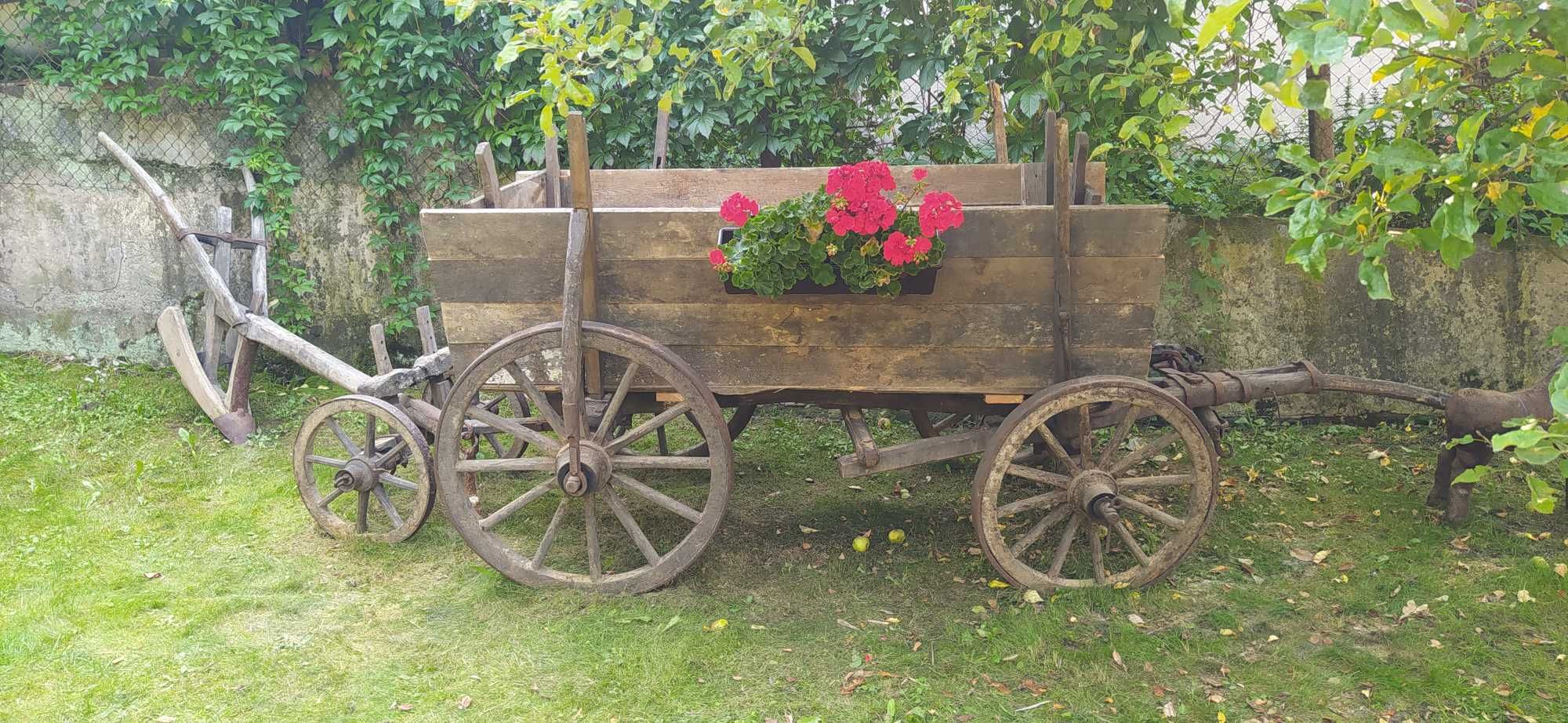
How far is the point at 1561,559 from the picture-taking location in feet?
12.7

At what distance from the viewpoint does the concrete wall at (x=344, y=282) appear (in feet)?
17.0

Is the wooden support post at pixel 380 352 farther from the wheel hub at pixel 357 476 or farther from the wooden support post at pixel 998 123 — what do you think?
the wooden support post at pixel 998 123

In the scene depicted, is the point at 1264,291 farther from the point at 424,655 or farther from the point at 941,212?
the point at 424,655

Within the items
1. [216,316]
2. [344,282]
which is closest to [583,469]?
[216,316]

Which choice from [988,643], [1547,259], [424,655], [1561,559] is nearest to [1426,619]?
[1561,559]

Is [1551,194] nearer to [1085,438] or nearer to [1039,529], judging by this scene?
[1085,438]

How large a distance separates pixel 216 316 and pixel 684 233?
307 centimetres

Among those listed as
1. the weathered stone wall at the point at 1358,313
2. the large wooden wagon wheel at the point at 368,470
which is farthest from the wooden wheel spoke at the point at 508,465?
the weathered stone wall at the point at 1358,313

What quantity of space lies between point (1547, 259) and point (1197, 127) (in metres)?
1.65

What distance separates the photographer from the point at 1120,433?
3479mm

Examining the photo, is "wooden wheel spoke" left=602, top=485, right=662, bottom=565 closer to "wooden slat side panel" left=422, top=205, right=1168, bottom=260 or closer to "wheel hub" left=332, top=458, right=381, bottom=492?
"wooden slat side panel" left=422, top=205, right=1168, bottom=260

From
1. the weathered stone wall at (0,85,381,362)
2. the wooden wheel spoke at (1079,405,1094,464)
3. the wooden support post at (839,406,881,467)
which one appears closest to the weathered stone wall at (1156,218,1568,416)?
the wooden wheel spoke at (1079,405,1094,464)

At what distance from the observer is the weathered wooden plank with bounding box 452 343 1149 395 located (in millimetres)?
3400

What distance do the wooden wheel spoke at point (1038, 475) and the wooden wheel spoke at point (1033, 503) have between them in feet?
0.10
